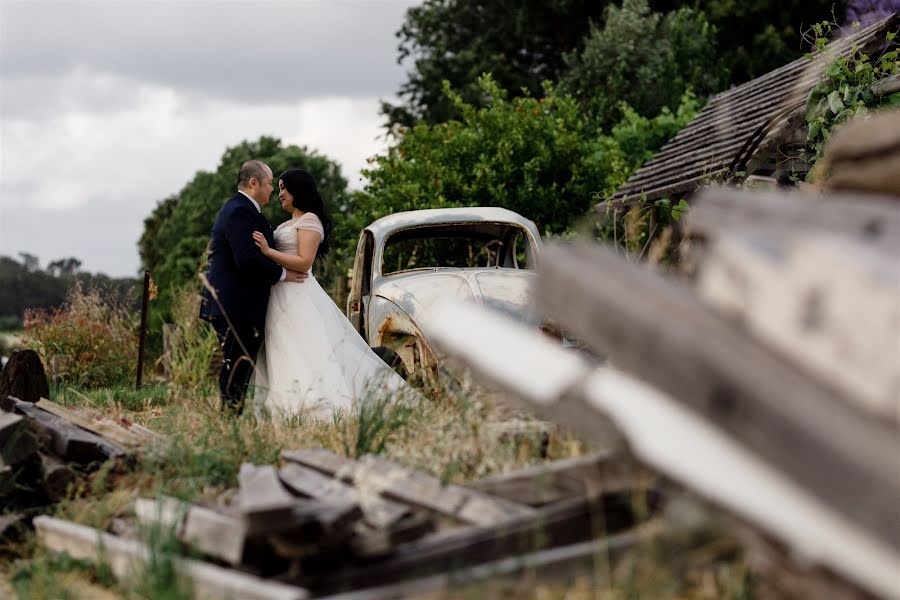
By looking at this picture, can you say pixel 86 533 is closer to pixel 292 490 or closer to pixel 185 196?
pixel 292 490

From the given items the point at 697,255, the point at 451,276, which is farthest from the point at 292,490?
the point at 451,276

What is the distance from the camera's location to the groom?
6.86 metres

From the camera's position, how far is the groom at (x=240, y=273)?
6.86 meters

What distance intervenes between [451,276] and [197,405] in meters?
2.53

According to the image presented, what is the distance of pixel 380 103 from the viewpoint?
27.3 metres

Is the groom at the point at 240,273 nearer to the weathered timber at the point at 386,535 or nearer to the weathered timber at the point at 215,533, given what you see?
the weathered timber at the point at 215,533

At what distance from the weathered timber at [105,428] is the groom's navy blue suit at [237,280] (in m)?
1.45

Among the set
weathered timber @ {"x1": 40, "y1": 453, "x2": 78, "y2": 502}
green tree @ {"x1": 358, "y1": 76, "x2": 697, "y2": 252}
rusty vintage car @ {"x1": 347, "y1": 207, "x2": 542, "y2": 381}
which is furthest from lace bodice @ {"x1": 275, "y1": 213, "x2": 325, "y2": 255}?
green tree @ {"x1": 358, "y1": 76, "x2": 697, "y2": 252}

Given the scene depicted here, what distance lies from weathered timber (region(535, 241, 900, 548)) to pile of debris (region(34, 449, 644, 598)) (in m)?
0.69

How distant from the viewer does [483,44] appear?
26.8 m

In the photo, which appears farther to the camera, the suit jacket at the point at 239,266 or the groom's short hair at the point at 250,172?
the groom's short hair at the point at 250,172

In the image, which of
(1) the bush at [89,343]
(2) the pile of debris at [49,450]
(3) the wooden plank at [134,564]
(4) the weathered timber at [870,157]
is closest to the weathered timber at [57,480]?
(2) the pile of debris at [49,450]

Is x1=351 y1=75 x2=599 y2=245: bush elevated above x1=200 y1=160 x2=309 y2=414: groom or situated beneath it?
elevated above

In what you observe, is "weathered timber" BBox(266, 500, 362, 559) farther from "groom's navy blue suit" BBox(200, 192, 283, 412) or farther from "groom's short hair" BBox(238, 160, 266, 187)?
"groom's short hair" BBox(238, 160, 266, 187)
